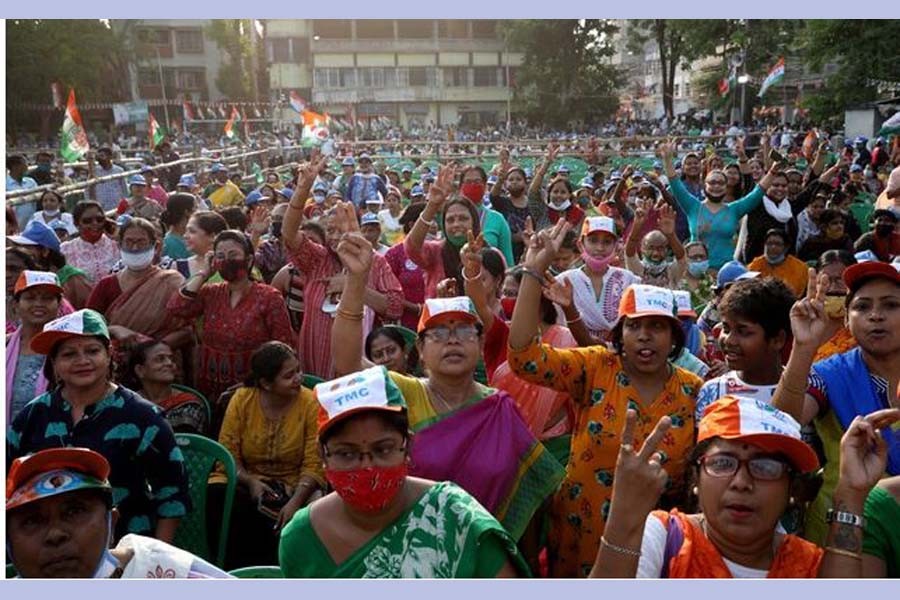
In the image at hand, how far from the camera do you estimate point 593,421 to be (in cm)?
302

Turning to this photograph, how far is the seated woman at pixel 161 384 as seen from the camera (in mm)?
4090

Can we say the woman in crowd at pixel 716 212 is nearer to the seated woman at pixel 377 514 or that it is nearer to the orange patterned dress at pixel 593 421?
the orange patterned dress at pixel 593 421

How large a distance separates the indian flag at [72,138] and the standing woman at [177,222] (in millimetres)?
4489

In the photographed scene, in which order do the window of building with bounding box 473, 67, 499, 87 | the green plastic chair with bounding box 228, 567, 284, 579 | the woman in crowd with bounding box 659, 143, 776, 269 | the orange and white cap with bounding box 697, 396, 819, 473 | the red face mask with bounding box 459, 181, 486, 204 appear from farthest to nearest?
the window of building with bounding box 473, 67, 499, 87, the red face mask with bounding box 459, 181, 486, 204, the woman in crowd with bounding box 659, 143, 776, 269, the green plastic chair with bounding box 228, 567, 284, 579, the orange and white cap with bounding box 697, 396, 819, 473

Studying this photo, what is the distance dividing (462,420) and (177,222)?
4716 mm

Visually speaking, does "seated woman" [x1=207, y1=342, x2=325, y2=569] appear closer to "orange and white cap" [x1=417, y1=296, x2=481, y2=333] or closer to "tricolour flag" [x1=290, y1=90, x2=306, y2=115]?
"orange and white cap" [x1=417, y1=296, x2=481, y2=333]

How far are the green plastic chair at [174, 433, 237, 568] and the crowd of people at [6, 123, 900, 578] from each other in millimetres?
42

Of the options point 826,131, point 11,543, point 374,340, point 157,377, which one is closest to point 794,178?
point 374,340

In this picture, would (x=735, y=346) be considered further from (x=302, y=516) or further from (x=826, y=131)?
(x=826, y=131)

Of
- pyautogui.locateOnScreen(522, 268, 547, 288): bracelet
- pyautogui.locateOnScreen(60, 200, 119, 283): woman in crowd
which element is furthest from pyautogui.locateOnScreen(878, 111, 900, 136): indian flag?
pyautogui.locateOnScreen(522, 268, 547, 288): bracelet

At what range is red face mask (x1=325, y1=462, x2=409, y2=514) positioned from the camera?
2.24 meters

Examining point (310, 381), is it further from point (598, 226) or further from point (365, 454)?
point (365, 454)

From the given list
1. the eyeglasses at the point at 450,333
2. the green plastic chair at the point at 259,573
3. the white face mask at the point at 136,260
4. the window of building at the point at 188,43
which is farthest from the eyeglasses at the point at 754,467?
the window of building at the point at 188,43

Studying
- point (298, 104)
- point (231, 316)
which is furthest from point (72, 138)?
point (298, 104)
